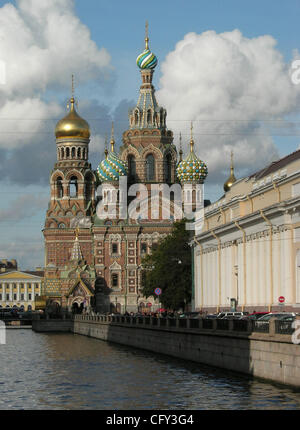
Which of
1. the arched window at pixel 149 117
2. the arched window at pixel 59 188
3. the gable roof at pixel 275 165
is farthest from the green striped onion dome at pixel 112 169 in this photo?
the gable roof at pixel 275 165

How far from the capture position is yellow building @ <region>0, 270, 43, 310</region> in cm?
16150

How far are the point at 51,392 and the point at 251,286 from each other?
1006 inches

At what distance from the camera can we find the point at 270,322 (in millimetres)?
28656

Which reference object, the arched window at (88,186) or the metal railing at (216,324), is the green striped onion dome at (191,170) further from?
the metal railing at (216,324)

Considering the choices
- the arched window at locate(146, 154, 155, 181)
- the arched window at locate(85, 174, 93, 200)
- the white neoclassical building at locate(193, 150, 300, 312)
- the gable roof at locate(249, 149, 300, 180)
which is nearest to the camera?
the white neoclassical building at locate(193, 150, 300, 312)

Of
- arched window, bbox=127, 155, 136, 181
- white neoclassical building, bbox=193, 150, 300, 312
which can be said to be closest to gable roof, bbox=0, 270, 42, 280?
arched window, bbox=127, 155, 136, 181

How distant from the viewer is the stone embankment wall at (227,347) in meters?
27.1

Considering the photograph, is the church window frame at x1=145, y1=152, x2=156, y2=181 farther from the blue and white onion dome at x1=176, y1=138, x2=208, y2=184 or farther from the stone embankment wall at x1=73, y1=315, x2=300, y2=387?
the stone embankment wall at x1=73, y1=315, x2=300, y2=387

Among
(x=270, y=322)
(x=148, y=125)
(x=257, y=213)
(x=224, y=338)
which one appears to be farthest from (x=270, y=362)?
(x=148, y=125)

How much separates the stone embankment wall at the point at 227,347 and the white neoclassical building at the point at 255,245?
5.93m

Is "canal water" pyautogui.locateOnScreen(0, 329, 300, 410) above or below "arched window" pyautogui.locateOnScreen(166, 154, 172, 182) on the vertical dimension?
below

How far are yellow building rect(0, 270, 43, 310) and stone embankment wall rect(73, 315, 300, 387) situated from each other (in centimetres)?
10957

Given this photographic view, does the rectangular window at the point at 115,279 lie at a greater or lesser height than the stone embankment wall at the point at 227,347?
greater

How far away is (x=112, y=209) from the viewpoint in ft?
331
